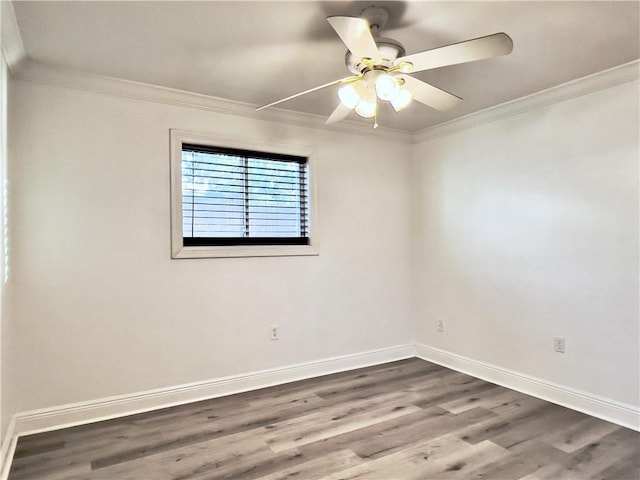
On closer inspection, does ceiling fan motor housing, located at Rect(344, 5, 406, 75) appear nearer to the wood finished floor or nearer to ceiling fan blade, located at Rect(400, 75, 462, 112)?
ceiling fan blade, located at Rect(400, 75, 462, 112)

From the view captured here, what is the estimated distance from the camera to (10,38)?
6.75 feet

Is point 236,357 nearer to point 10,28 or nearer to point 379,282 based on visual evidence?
point 379,282

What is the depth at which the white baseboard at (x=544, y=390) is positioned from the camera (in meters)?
2.57

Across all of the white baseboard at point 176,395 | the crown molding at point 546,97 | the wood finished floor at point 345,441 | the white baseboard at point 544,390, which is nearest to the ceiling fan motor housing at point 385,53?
the crown molding at point 546,97

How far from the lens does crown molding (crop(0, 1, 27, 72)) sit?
1836 mm

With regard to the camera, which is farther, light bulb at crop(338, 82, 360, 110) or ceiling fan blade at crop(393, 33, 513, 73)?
light bulb at crop(338, 82, 360, 110)

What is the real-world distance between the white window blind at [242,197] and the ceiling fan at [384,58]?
1.44 m

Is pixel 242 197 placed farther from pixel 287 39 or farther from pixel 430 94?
pixel 430 94

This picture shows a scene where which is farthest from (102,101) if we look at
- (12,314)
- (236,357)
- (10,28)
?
(236,357)

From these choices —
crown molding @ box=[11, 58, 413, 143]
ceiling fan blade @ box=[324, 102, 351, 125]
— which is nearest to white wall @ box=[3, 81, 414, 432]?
crown molding @ box=[11, 58, 413, 143]

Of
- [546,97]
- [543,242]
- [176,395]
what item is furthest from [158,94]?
[543,242]

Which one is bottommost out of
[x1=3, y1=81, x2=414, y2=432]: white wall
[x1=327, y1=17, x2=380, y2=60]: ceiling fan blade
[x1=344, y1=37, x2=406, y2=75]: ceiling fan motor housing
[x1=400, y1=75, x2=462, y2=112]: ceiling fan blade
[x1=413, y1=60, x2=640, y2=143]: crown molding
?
[x1=3, y1=81, x2=414, y2=432]: white wall

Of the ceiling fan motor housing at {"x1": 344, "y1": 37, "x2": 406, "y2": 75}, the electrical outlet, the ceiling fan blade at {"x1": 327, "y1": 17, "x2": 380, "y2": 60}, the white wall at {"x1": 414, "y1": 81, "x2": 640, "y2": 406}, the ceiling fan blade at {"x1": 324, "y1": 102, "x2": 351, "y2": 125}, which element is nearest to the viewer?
the ceiling fan blade at {"x1": 327, "y1": 17, "x2": 380, "y2": 60}

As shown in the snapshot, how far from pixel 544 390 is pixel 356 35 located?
111 inches
